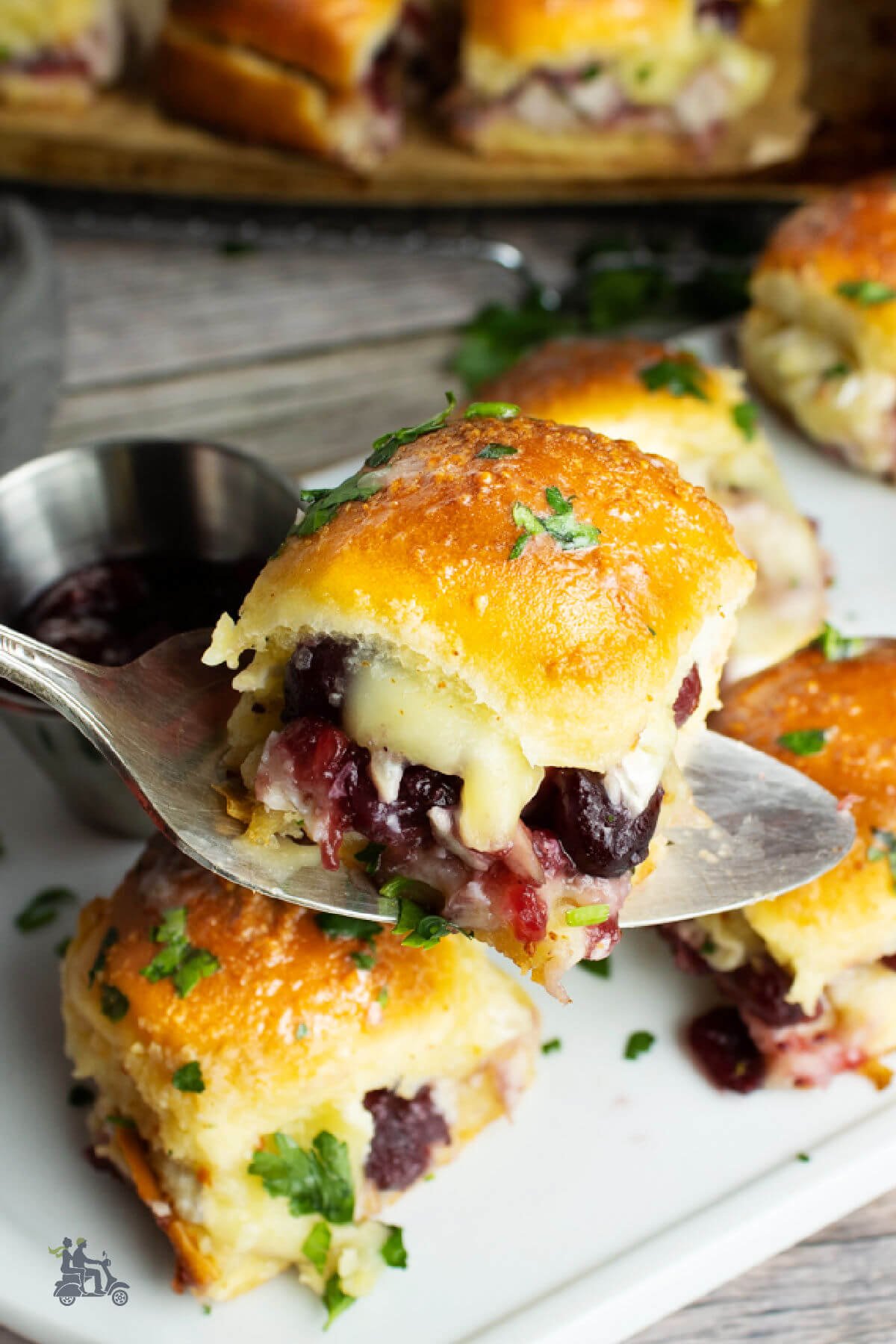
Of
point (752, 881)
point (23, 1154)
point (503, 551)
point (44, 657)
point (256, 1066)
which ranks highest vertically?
point (503, 551)

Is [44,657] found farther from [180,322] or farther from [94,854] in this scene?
[180,322]

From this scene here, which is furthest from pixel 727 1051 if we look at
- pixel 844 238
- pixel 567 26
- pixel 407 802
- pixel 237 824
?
pixel 567 26

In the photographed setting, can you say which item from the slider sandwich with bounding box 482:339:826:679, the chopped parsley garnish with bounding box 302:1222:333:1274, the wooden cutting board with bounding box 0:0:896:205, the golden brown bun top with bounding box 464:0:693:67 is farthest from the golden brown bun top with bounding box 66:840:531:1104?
the golden brown bun top with bounding box 464:0:693:67

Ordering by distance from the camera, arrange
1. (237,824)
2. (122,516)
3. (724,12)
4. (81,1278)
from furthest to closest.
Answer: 1. (724,12)
2. (122,516)
3. (81,1278)
4. (237,824)

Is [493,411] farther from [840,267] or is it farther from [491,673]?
[840,267]

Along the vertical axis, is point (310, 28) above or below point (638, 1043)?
above

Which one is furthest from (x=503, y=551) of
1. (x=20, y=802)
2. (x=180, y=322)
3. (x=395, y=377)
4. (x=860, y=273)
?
(x=180, y=322)

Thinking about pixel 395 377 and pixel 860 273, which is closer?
pixel 860 273
